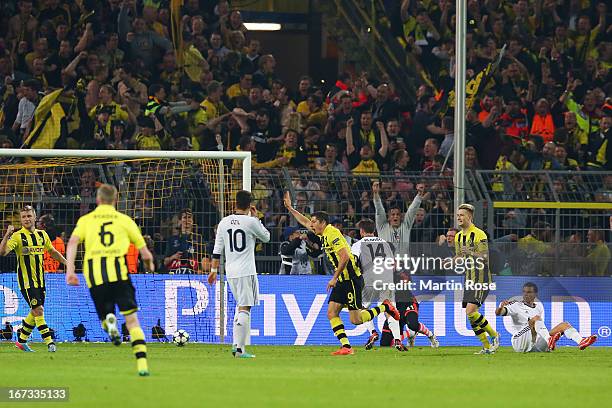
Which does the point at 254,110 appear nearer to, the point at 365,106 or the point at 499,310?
the point at 365,106

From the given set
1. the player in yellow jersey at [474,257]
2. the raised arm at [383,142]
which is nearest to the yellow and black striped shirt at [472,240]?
the player in yellow jersey at [474,257]

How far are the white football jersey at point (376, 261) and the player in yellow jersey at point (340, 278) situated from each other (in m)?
1.02

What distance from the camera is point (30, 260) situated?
18.2 metres

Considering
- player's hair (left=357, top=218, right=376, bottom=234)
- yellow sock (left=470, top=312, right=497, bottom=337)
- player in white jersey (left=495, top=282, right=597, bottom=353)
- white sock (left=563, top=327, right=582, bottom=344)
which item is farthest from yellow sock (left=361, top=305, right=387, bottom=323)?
white sock (left=563, top=327, right=582, bottom=344)

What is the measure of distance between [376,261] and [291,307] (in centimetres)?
148

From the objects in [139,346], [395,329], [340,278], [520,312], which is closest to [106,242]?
[139,346]

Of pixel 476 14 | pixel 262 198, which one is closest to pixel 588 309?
pixel 262 198

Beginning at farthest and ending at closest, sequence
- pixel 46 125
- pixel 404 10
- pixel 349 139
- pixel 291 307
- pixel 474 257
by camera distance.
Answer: pixel 404 10
pixel 349 139
pixel 46 125
pixel 291 307
pixel 474 257

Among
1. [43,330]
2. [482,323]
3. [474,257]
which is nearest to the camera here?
[43,330]

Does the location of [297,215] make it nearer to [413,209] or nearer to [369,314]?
[369,314]

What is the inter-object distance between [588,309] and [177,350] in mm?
6474

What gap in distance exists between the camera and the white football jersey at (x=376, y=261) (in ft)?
64.8

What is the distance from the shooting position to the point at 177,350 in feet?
59.6

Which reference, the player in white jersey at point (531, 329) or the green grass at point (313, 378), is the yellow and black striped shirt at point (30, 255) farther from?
the player in white jersey at point (531, 329)
